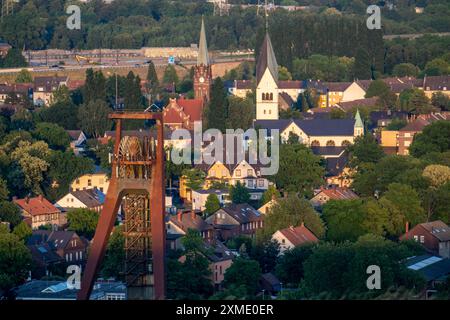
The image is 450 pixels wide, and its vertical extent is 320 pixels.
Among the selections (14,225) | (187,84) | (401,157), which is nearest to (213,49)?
(187,84)

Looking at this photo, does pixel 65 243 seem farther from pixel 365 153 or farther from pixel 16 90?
pixel 16 90

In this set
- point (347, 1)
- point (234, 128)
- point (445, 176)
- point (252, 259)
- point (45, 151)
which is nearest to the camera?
point (252, 259)

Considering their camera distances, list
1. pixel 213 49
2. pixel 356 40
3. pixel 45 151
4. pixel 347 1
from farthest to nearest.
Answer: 1. pixel 347 1
2. pixel 213 49
3. pixel 356 40
4. pixel 45 151

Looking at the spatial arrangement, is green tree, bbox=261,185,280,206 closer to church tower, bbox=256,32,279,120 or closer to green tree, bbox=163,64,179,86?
church tower, bbox=256,32,279,120

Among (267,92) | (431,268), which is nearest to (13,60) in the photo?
(267,92)

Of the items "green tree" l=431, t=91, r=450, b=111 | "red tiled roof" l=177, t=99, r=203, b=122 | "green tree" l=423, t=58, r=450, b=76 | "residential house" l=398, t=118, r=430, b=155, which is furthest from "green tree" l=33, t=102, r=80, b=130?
"green tree" l=423, t=58, r=450, b=76

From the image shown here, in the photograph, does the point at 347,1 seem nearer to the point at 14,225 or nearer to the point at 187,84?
the point at 187,84
